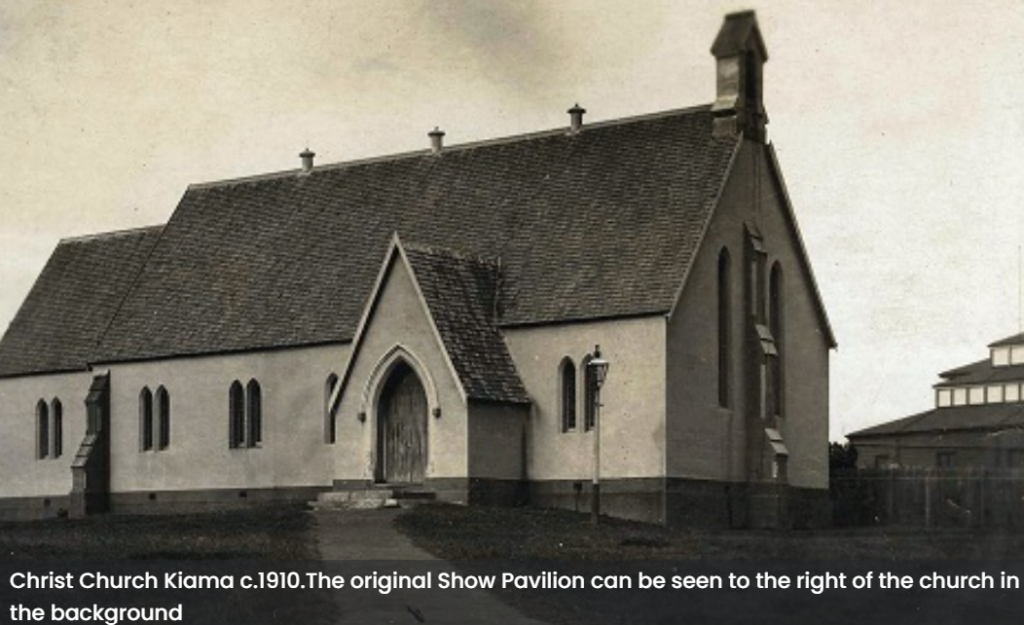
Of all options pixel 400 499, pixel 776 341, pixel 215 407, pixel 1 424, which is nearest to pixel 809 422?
pixel 776 341

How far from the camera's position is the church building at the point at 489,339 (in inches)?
2029

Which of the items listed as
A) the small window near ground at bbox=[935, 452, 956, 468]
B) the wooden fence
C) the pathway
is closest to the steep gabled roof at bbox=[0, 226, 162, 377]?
the wooden fence

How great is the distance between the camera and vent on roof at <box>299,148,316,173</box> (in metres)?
64.4

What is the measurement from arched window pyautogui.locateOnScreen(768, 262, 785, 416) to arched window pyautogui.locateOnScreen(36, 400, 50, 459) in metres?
26.4

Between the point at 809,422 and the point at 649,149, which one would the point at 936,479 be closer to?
the point at 809,422

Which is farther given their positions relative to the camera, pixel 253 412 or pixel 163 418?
pixel 163 418

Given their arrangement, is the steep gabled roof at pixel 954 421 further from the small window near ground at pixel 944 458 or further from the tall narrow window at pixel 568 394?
the tall narrow window at pixel 568 394

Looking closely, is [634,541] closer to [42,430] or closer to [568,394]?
[568,394]

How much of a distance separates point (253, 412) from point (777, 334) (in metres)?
16.5

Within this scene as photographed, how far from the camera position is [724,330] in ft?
176

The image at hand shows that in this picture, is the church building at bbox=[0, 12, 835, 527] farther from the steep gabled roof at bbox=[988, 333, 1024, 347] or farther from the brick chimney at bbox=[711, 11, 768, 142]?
the steep gabled roof at bbox=[988, 333, 1024, 347]

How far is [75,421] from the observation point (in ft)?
214

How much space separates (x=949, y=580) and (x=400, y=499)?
2058 centimetres


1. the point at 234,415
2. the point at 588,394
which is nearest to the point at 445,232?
the point at 588,394
